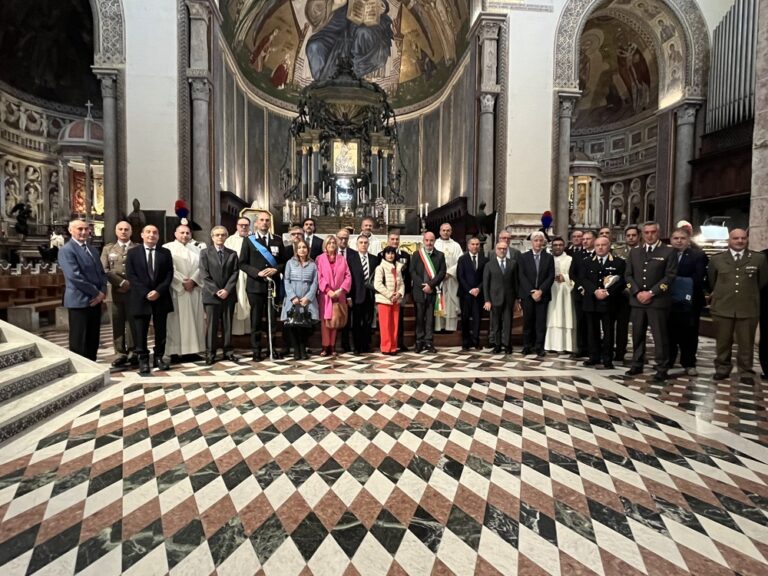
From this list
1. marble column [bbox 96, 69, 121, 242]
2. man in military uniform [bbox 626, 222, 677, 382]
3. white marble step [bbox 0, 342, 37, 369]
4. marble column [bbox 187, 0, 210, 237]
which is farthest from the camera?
marble column [bbox 187, 0, 210, 237]

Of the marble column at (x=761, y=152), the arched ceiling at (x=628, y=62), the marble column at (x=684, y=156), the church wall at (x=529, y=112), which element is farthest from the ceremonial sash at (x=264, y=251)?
the marble column at (x=684, y=156)

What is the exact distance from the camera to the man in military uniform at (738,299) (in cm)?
487

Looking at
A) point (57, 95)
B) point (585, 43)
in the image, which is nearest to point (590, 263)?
point (585, 43)

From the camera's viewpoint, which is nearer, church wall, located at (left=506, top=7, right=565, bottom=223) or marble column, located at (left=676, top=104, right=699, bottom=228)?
church wall, located at (left=506, top=7, right=565, bottom=223)

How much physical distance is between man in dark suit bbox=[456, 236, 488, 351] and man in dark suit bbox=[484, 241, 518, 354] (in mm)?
174

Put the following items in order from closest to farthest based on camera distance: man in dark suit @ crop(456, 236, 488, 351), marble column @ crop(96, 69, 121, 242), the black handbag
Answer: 1. the black handbag
2. man in dark suit @ crop(456, 236, 488, 351)
3. marble column @ crop(96, 69, 121, 242)

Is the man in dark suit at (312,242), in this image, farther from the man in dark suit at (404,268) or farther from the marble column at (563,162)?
the marble column at (563,162)

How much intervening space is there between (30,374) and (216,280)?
80.8 inches

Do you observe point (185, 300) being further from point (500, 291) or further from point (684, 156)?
point (684, 156)

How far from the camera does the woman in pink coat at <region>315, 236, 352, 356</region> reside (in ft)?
18.9

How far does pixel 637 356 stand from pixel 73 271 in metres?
6.59

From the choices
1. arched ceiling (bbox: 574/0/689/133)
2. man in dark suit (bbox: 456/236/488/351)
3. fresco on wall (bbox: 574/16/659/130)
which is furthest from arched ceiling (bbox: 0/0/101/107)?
fresco on wall (bbox: 574/16/659/130)

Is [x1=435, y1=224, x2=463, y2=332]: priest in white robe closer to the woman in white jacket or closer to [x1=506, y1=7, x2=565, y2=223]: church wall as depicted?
the woman in white jacket

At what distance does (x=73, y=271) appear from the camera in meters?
4.53
